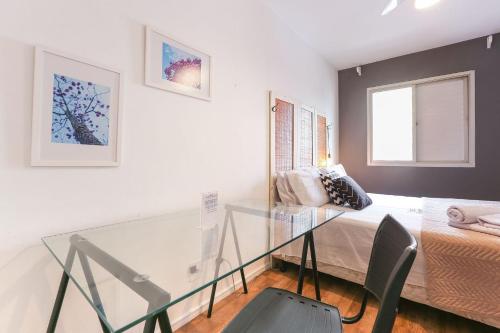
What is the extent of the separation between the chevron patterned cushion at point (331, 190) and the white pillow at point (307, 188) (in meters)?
0.04

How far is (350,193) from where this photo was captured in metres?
2.26

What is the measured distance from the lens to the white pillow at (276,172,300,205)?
226 centimetres

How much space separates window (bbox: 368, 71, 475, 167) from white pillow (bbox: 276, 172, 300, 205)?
215 centimetres

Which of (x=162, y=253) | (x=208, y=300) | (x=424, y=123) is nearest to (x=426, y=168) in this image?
(x=424, y=123)

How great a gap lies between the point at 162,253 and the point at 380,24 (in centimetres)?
307

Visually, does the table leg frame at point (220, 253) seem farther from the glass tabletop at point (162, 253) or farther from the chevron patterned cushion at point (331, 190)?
the chevron patterned cushion at point (331, 190)

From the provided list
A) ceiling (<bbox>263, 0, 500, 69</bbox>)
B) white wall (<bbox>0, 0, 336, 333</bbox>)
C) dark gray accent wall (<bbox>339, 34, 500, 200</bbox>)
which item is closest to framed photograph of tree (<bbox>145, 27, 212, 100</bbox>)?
white wall (<bbox>0, 0, 336, 333</bbox>)

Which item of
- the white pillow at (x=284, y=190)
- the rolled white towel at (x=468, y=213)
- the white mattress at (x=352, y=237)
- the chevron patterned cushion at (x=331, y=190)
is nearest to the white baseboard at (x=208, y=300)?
the white mattress at (x=352, y=237)

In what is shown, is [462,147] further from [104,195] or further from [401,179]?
[104,195]

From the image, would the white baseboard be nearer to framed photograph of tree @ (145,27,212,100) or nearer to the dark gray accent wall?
framed photograph of tree @ (145,27,212,100)

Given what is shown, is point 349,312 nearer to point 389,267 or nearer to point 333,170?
point 389,267

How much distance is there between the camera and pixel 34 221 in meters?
1.00

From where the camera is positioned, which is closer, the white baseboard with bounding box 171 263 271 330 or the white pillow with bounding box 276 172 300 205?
the white baseboard with bounding box 171 263 271 330

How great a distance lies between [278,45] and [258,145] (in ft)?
3.70
